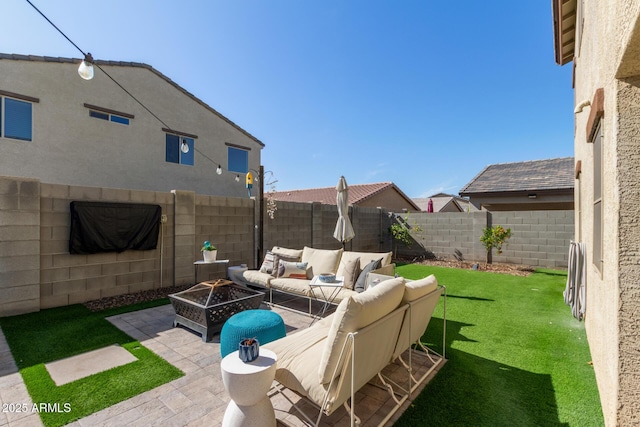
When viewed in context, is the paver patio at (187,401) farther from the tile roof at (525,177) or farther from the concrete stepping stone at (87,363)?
the tile roof at (525,177)

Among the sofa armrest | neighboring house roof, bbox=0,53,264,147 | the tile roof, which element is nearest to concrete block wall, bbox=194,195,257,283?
the sofa armrest

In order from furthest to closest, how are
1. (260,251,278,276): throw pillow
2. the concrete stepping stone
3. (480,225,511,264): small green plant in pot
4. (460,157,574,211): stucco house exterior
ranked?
(460,157,574,211): stucco house exterior → (480,225,511,264): small green plant in pot → (260,251,278,276): throw pillow → the concrete stepping stone

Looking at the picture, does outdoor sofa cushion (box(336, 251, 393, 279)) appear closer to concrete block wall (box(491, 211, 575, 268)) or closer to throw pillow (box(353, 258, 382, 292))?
throw pillow (box(353, 258, 382, 292))

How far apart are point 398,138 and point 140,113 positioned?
35.7 feet

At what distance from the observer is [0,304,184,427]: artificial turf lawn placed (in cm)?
265

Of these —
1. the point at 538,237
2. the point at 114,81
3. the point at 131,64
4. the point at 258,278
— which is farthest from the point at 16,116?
the point at 538,237

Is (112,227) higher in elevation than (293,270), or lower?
higher

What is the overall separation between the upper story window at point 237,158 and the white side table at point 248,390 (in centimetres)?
1149

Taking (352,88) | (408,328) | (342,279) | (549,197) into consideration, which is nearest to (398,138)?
(352,88)

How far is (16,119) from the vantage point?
310 inches

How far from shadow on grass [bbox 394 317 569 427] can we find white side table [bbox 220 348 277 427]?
A: 1.14 meters

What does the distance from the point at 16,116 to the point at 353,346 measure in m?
11.0

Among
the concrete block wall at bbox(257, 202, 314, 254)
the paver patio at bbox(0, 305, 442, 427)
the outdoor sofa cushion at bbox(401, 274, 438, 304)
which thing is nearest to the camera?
the paver patio at bbox(0, 305, 442, 427)

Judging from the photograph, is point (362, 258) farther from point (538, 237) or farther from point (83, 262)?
point (538, 237)
